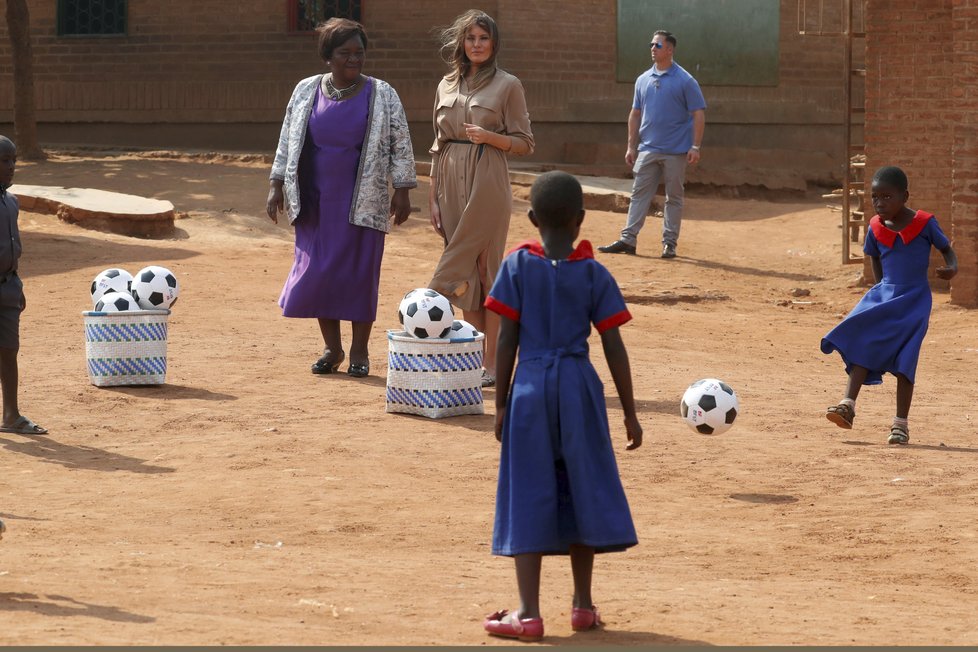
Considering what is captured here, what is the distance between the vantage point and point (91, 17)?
22938 millimetres

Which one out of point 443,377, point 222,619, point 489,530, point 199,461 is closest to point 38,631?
point 222,619

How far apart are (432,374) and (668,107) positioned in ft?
26.3

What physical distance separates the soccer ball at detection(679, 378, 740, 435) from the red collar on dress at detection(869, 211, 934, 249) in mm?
1324

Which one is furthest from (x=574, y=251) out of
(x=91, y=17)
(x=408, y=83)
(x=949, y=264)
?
(x=91, y=17)

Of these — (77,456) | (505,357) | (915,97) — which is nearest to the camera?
(505,357)

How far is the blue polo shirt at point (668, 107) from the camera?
51.1ft

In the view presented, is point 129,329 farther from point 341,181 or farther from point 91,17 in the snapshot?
point 91,17

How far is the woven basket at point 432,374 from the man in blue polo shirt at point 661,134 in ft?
24.7

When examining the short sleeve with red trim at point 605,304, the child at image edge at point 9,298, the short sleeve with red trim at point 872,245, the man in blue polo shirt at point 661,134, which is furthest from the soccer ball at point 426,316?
the man in blue polo shirt at point 661,134

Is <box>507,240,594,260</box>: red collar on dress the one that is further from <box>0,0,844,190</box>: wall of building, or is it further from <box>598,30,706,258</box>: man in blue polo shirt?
<box>0,0,844,190</box>: wall of building

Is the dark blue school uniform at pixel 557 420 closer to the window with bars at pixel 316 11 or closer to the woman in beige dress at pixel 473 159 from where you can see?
the woman in beige dress at pixel 473 159

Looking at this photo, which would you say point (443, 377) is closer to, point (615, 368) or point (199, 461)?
point (199, 461)

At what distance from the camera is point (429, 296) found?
8344 mm

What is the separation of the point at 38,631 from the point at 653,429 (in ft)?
14.9
